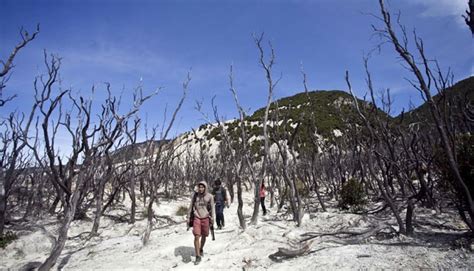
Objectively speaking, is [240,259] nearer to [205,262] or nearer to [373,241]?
[205,262]

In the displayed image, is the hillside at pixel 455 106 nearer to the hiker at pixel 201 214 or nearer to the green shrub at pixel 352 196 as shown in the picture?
the green shrub at pixel 352 196

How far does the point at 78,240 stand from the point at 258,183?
6.19 metres

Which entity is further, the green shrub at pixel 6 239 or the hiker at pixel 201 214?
the green shrub at pixel 6 239

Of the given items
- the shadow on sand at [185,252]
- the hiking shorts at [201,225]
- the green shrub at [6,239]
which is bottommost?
the shadow on sand at [185,252]

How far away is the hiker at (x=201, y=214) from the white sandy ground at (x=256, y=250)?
471 millimetres

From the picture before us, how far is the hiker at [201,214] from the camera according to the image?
6.23 m

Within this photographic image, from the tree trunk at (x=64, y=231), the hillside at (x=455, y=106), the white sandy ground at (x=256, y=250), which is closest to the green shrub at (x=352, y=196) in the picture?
the white sandy ground at (x=256, y=250)

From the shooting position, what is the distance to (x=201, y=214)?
20.9 feet

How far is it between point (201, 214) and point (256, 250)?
4.50 feet

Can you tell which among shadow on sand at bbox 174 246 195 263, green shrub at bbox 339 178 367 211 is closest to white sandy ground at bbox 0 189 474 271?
shadow on sand at bbox 174 246 195 263

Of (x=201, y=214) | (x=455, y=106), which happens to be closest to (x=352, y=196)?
(x=455, y=106)

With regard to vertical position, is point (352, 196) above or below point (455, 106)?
below

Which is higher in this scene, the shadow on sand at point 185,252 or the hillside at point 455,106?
Result: the hillside at point 455,106

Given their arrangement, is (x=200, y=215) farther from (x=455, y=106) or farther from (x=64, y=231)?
(x=455, y=106)
